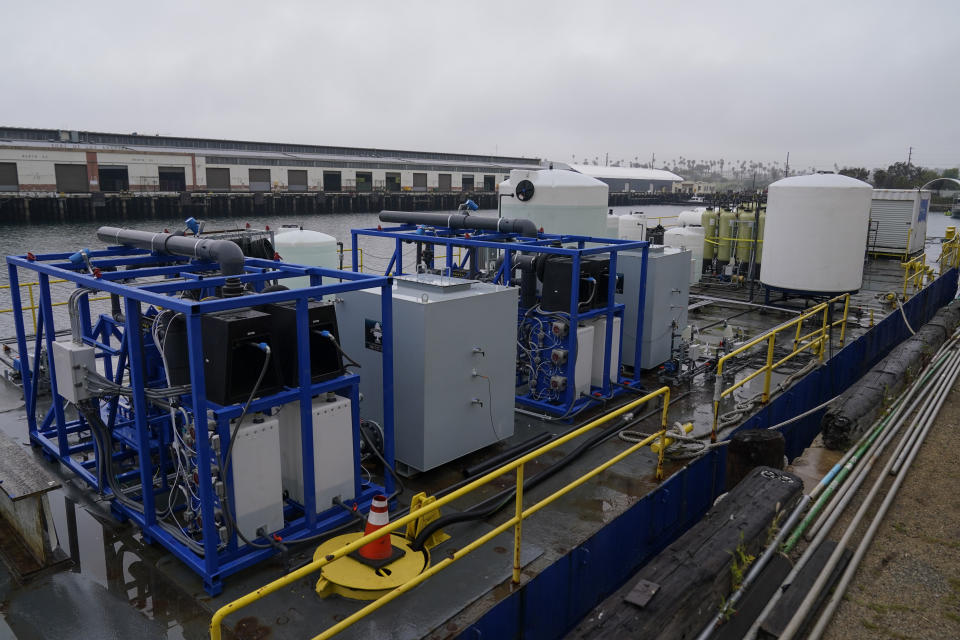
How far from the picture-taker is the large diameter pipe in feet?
20.0

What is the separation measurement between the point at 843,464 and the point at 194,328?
643 cm

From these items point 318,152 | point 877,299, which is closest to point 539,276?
point 877,299

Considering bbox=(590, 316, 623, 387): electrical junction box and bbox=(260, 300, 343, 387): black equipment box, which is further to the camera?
bbox=(590, 316, 623, 387): electrical junction box

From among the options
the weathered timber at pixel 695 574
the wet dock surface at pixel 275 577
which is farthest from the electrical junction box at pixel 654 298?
the weathered timber at pixel 695 574

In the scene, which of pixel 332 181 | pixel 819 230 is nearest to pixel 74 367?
pixel 819 230

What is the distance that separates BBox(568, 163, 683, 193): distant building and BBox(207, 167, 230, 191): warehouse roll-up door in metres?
45.4

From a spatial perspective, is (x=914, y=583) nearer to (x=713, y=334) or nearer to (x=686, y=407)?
(x=686, y=407)

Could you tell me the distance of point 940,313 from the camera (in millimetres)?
15211

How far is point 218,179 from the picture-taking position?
58.8 meters

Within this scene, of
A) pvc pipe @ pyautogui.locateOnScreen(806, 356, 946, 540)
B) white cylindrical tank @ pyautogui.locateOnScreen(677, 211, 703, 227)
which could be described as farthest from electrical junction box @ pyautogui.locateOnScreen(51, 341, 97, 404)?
white cylindrical tank @ pyautogui.locateOnScreen(677, 211, 703, 227)

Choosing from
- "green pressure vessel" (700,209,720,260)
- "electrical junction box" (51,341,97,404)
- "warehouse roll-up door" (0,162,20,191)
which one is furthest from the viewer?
"warehouse roll-up door" (0,162,20,191)

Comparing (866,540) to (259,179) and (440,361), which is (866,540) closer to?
(440,361)

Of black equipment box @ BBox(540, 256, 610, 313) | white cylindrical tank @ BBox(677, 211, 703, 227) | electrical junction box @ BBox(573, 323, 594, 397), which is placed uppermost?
white cylindrical tank @ BBox(677, 211, 703, 227)

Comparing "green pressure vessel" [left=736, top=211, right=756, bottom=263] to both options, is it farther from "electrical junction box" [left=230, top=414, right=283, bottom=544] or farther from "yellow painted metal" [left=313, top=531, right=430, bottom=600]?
"electrical junction box" [left=230, top=414, right=283, bottom=544]
